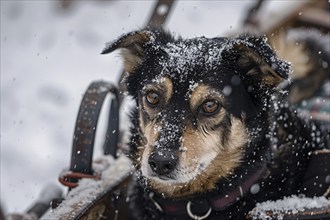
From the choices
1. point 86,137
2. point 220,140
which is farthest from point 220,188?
point 86,137

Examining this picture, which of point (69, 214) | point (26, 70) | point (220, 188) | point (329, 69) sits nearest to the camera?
point (69, 214)

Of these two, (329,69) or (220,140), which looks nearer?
(220,140)

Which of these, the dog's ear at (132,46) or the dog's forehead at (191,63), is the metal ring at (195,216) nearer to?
the dog's forehead at (191,63)

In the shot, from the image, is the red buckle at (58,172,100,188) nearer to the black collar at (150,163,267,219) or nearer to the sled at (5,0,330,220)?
the sled at (5,0,330,220)

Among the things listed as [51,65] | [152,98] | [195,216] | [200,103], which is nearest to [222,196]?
[195,216]

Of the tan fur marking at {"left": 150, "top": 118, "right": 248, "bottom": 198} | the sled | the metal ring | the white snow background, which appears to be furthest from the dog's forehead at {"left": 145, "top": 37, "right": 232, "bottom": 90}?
the white snow background

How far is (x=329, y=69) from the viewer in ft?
13.1

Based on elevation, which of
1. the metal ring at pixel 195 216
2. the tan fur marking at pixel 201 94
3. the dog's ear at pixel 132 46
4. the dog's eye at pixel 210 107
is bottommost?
the metal ring at pixel 195 216

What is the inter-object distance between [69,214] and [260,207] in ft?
2.45

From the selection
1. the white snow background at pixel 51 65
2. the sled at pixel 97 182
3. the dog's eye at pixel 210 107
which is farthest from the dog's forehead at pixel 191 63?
the white snow background at pixel 51 65

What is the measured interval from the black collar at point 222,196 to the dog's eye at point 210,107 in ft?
1.01

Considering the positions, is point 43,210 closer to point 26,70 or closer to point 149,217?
point 149,217

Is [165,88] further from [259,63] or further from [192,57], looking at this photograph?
[259,63]

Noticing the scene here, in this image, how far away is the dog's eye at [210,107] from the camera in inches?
90.4
